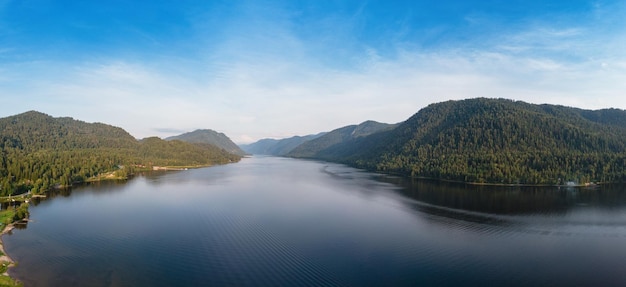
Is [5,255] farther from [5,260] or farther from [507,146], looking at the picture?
[507,146]

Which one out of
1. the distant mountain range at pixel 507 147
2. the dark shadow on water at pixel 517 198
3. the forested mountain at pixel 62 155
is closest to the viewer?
the dark shadow on water at pixel 517 198

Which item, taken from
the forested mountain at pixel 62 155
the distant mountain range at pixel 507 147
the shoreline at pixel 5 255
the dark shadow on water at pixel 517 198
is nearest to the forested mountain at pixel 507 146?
→ the distant mountain range at pixel 507 147

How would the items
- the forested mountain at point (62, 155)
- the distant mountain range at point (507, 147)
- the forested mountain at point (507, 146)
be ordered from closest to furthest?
the forested mountain at point (62, 155)
the distant mountain range at point (507, 147)
the forested mountain at point (507, 146)

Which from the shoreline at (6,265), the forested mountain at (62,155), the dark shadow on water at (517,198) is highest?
the forested mountain at (62,155)

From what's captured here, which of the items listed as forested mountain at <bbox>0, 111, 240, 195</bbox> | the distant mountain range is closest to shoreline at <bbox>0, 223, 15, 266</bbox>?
forested mountain at <bbox>0, 111, 240, 195</bbox>

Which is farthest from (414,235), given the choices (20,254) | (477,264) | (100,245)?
(20,254)

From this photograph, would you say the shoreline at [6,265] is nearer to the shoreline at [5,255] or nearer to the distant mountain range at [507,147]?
the shoreline at [5,255]

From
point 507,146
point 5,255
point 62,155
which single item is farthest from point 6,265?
point 507,146

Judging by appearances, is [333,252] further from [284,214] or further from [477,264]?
[284,214]
